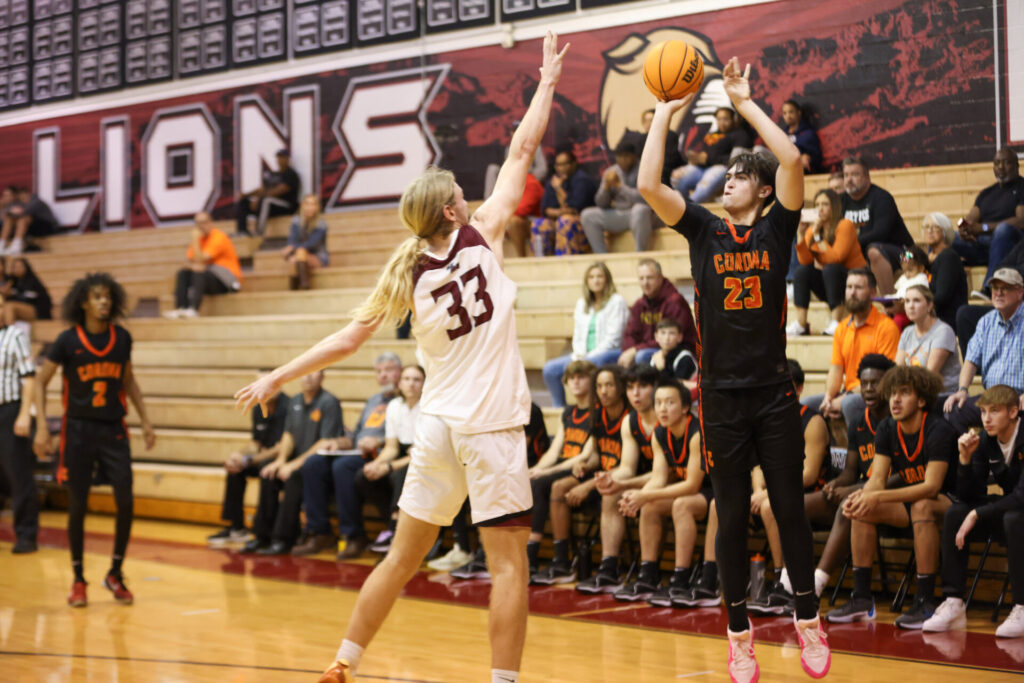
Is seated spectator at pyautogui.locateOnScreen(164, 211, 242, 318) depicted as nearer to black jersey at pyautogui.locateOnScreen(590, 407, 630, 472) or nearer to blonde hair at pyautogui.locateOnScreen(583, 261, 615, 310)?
blonde hair at pyautogui.locateOnScreen(583, 261, 615, 310)

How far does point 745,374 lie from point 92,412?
4.19 meters

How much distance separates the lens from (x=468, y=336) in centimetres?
374

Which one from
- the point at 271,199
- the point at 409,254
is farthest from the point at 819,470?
the point at 271,199

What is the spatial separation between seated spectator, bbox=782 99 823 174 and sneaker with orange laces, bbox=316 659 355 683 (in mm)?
7499

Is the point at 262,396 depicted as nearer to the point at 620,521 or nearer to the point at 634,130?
the point at 620,521

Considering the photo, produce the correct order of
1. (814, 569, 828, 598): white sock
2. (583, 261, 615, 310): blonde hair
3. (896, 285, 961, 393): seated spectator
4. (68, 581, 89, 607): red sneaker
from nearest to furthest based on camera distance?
(814, 569, 828, 598): white sock, (68, 581, 89, 607): red sneaker, (896, 285, 961, 393): seated spectator, (583, 261, 615, 310): blonde hair

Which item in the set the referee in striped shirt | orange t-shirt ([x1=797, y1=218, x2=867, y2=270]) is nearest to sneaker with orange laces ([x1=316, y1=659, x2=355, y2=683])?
orange t-shirt ([x1=797, y1=218, x2=867, y2=270])

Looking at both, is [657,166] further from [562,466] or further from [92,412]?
[92,412]

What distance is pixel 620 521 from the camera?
6934 millimetres

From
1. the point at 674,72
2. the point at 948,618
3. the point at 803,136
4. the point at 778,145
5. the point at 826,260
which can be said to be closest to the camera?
the point at 778,145

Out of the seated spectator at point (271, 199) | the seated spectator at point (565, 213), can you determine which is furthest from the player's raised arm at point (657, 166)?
the seated spectator at point (271, 199)

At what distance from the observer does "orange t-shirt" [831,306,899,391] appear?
7.19 m

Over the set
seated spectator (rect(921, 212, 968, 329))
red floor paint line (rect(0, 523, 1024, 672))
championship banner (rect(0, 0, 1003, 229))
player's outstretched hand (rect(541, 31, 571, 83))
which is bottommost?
red floor paint line (rect(0, 523, 1024, 672))

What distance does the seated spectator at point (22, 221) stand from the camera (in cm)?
1572
